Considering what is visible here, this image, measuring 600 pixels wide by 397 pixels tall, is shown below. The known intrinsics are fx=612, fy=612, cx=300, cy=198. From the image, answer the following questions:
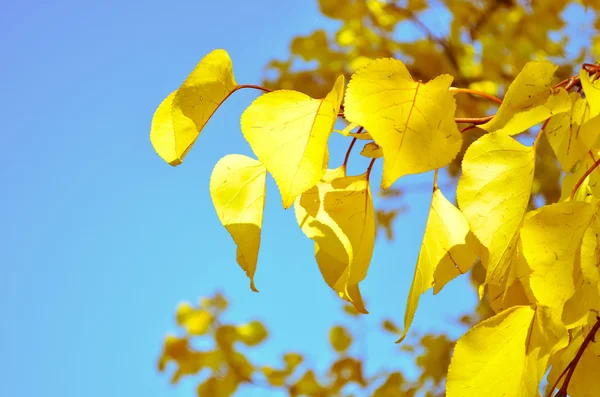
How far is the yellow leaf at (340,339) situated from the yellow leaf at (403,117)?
129 cm

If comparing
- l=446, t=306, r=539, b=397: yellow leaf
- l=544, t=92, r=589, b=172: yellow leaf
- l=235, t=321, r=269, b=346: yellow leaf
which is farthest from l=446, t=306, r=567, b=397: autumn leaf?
l=235, t=321, r=269, b=346: yellow leaf

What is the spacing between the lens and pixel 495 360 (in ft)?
1.08

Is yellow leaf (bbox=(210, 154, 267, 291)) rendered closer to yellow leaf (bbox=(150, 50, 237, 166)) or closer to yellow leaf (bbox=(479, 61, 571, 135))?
yellow leaf (bbox=(150, 50, 237, 166))

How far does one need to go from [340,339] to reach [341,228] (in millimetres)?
1252

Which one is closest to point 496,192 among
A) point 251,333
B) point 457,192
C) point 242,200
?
point 457,192

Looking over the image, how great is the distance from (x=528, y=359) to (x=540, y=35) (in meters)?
1.65

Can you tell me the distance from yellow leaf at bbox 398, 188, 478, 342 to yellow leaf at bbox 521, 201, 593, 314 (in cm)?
7

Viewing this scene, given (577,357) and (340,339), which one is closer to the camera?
(577,357)

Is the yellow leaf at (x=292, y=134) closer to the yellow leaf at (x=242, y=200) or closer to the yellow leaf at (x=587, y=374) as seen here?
the yellow leaf at (x=242, y=200)

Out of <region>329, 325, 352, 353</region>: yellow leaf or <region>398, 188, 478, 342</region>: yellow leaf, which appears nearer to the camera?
<region>398, 188, 478, 342</region>: yellow leaf

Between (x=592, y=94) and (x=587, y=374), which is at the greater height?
(x=592, y=94)

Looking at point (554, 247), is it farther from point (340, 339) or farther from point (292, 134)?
point (340, 339)

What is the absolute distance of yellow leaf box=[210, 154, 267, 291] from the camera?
1.18ft

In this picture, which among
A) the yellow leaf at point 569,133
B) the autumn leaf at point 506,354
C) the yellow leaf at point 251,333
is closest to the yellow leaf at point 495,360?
the autumn leaf at point 506,354
